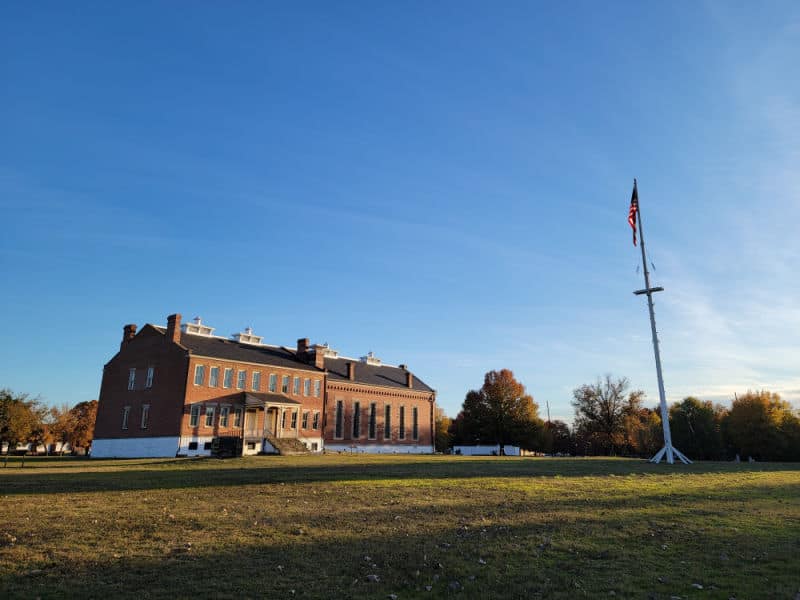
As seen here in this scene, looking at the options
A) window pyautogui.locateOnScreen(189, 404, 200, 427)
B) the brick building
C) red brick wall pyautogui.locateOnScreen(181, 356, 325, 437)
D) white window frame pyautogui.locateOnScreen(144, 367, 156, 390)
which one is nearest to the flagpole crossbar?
the brick building

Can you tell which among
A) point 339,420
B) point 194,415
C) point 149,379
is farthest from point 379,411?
point 149,379

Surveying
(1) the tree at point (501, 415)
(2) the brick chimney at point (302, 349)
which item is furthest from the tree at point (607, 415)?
(2) the brick chimney at point (302, 349)

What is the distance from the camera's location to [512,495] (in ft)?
56.3

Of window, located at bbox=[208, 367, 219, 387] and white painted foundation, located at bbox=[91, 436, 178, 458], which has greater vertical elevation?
window, located at bbox=[208, 367, 219, 387]

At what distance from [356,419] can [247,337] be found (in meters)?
17.1

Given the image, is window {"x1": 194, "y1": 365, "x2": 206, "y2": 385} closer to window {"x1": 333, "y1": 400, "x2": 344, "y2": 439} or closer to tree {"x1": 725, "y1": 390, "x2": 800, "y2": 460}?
window {"x1": 333, "y1": 400, "x2": 344, "y2": 439}

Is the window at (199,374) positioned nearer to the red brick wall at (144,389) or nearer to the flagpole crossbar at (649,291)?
the red brick wall at (144,389)

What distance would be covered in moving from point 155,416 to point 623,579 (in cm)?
5252

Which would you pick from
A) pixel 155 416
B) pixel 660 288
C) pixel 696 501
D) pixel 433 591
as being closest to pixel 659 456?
pixel 660 288

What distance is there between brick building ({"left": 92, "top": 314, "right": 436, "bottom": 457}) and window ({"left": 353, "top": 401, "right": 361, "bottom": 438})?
12 cm

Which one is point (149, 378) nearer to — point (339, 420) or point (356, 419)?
point (339, 420)

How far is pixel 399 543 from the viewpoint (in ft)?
32.9

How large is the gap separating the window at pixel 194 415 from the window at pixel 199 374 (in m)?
2.25

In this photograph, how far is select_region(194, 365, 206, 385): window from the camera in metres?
52.3
